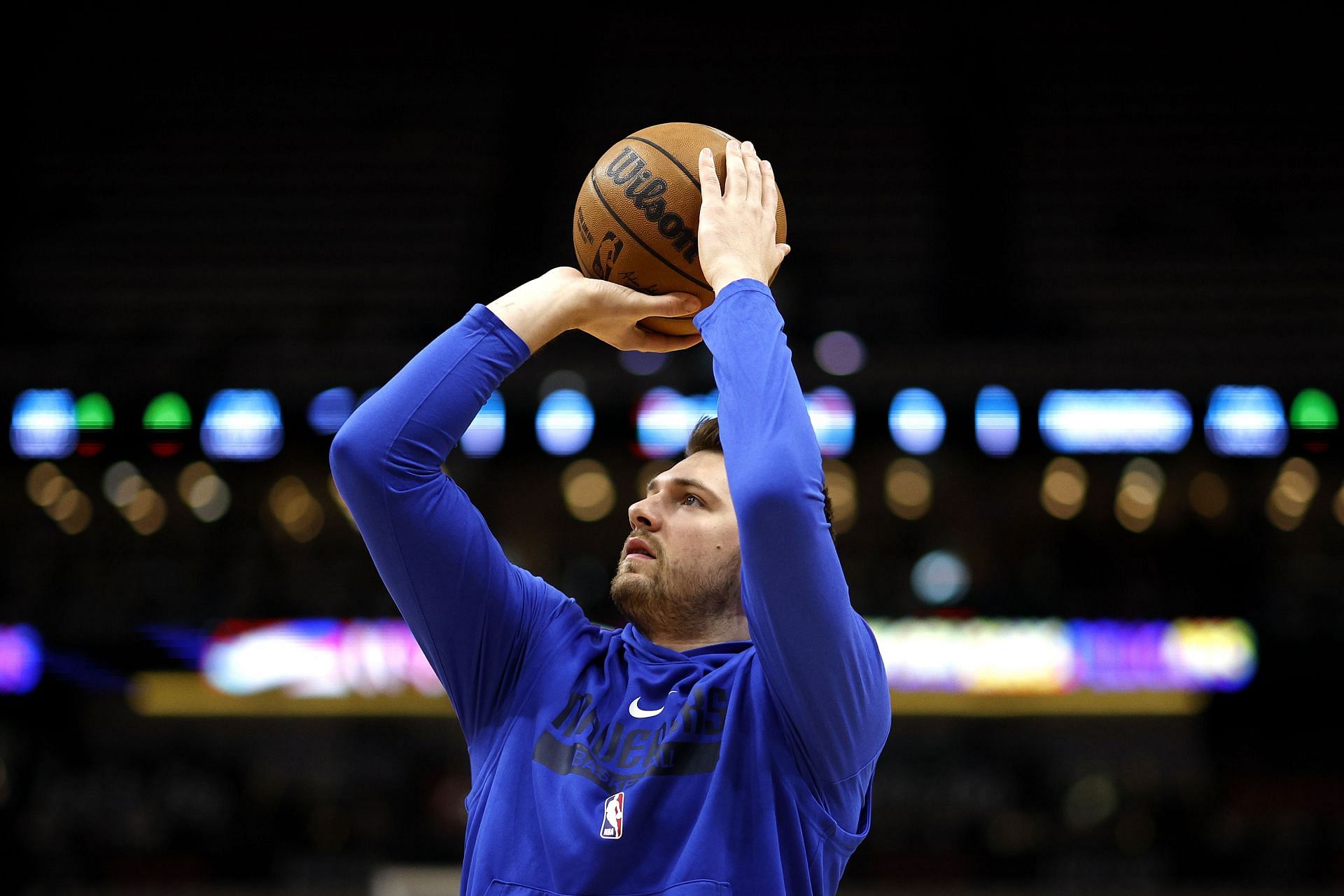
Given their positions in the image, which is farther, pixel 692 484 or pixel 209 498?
pixel 209 498

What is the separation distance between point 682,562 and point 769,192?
560 mm

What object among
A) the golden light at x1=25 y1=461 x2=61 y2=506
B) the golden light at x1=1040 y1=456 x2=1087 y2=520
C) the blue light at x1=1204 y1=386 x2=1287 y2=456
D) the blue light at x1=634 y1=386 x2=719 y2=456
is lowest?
the golden light at x1=25 y1=461 x2=61 y2=506

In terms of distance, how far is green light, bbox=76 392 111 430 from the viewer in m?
10.1

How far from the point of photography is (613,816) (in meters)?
1.78

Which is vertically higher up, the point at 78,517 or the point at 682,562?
A: the point at 682,562

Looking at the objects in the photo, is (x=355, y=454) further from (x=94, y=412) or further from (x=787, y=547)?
(x=94, y=412)

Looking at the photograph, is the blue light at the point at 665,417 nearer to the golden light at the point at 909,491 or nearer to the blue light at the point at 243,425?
the blue light at the point at 243,425

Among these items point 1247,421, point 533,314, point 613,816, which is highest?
point 533,314

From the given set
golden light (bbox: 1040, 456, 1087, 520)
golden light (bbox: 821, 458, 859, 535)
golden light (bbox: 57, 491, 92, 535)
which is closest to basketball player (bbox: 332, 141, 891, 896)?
golden light (bbox: 821, 458, 859, 535)

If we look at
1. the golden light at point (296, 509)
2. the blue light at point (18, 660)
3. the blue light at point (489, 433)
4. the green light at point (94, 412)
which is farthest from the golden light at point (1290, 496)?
the blue light at point (18, 660)

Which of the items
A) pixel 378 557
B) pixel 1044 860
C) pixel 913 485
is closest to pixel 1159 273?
pixel 913 485

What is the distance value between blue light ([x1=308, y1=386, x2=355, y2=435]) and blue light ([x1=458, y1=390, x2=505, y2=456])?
916 mm

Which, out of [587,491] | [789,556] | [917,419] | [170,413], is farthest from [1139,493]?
[789,556]

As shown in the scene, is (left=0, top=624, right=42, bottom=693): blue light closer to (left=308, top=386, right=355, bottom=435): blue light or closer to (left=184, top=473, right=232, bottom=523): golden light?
(left=184, top=473, right=232, bottom=523): golden light
